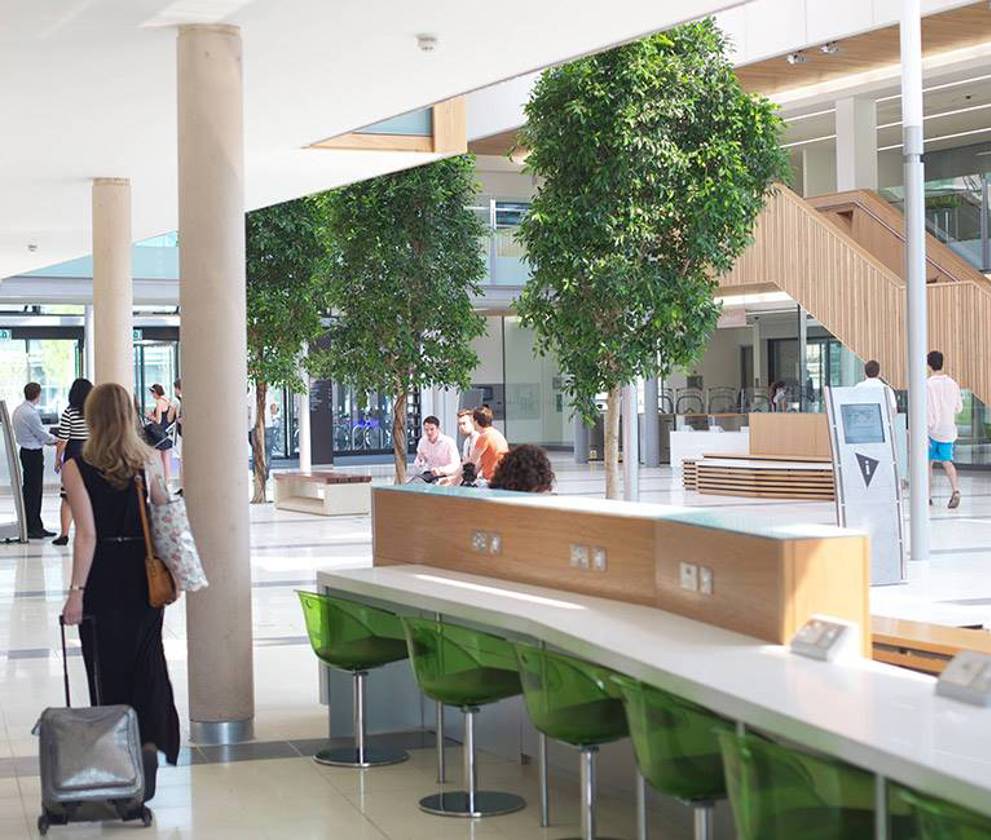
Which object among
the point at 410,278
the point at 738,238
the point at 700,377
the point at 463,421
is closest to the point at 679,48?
the point at 738,238

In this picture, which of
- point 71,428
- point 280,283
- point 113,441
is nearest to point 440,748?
point 113,441

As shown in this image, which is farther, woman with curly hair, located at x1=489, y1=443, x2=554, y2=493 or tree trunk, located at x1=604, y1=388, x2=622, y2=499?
tree trunk, located at x1=604, y1=388, x2=622, y2=499

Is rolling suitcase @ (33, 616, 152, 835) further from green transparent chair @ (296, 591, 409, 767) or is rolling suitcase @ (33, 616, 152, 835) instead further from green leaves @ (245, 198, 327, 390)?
green leaves @ (245, 198, 327, 390)

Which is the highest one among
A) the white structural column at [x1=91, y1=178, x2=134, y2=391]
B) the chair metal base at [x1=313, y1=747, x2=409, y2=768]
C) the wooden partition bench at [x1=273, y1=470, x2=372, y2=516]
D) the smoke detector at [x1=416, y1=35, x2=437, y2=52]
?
the smoke detector at [x1=416, y1=35, x2=437, y2=52]

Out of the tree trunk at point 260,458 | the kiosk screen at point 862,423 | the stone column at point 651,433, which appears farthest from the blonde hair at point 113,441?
the stone column at point 651,433

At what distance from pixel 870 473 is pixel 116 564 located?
277 inches

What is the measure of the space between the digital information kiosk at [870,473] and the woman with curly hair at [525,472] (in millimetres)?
4274

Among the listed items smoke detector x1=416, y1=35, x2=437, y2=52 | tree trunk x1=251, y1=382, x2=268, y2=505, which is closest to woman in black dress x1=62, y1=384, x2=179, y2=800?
smoke detector x1=416, y1=35, x2=437, y2=52

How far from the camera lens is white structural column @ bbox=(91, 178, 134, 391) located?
13.6 meters

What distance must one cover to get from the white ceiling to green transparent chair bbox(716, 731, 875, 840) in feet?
16.0

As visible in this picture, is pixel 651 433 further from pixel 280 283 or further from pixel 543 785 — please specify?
pixel 543 785

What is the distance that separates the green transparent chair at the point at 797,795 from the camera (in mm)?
3523

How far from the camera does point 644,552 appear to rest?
5.96 metres

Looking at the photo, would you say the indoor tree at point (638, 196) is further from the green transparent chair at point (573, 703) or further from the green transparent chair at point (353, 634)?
the green transparent chair at point (573, 703)
